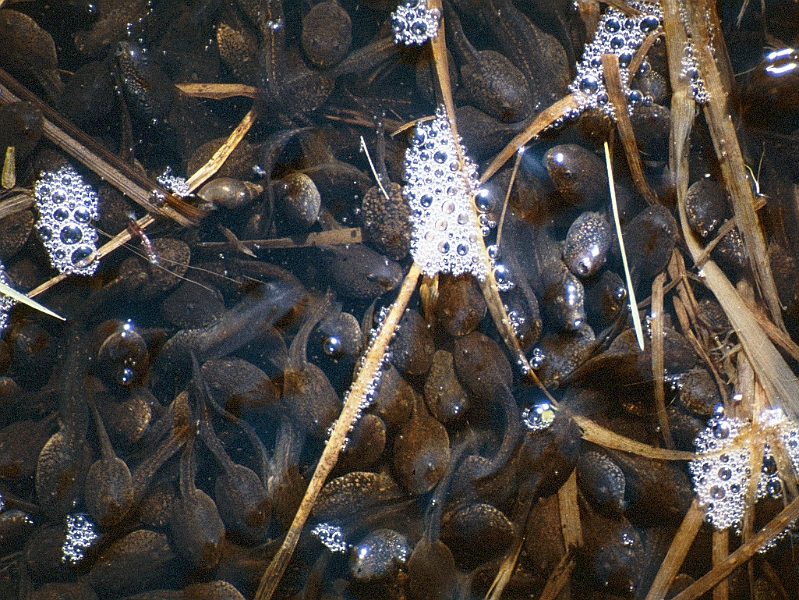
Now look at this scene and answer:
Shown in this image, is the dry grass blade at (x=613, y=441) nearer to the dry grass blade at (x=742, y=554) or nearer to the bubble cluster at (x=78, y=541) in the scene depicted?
the dry grass blade at (x=742, y=554)

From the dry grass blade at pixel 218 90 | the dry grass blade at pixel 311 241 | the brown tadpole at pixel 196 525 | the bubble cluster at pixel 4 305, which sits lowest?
the brown tadpole at pixel 196 525

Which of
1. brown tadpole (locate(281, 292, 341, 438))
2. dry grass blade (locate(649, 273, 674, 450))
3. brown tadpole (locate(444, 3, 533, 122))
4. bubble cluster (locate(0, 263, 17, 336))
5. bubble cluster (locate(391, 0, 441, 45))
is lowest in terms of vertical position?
brown tadpole (locate(281, 292, 341, 438))

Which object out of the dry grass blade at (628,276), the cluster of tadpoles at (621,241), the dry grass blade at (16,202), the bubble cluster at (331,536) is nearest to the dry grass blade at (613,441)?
the cluster of tadpoles at (621,241)

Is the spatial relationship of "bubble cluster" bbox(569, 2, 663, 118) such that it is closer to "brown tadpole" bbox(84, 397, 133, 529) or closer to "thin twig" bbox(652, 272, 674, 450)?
"thin twig" bbox(652, 272, 674, 450)

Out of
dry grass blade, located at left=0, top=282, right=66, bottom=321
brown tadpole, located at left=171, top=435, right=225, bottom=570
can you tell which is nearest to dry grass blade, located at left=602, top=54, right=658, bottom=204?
brown tadpole, located at left=171, top=435, right=225, bottom=570

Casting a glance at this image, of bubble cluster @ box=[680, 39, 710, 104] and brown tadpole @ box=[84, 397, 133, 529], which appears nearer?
brown tadpole @ box=[84, 397, 133, 529]
